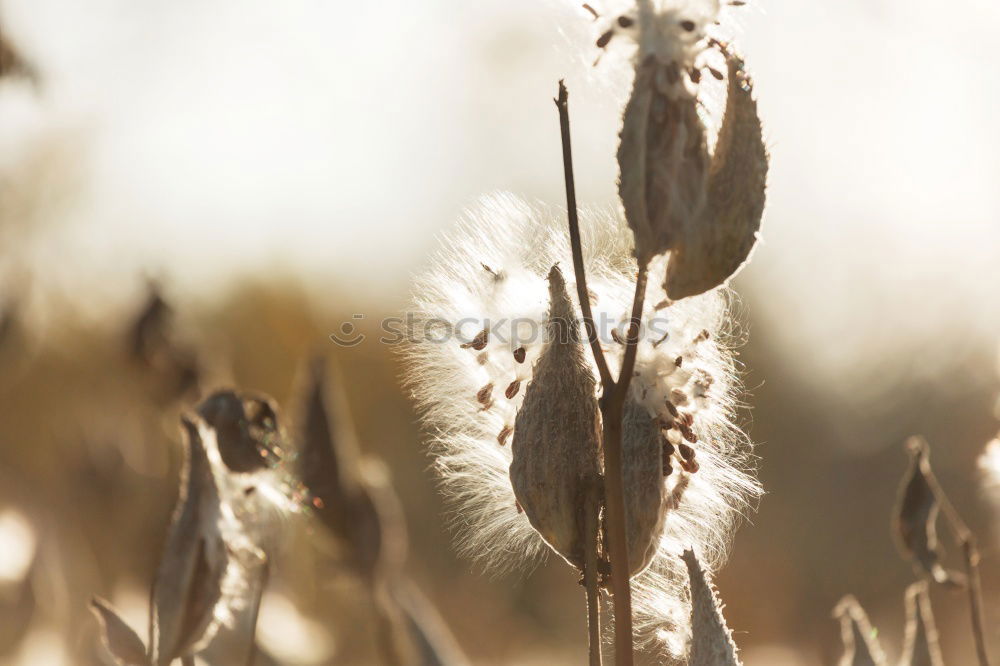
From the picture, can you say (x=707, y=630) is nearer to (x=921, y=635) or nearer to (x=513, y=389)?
(x=513, y=389)

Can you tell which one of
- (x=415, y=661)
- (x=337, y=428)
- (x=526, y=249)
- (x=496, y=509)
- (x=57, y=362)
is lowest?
(x=415, y=661)

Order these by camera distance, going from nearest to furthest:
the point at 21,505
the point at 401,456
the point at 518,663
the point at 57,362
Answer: the point at 21,505
the point at 518,663
the point at 57,362
the point at 401,456

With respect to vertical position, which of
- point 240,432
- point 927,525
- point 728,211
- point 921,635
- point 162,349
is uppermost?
point 162,349

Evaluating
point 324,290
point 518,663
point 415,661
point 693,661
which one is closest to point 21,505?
point 415,661

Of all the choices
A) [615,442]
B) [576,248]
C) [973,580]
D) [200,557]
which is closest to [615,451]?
[615,442]

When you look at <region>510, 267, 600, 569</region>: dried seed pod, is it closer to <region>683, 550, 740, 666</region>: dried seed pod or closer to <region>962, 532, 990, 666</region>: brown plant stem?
<region>683, 550, 740, 666</region>: dried seed pod

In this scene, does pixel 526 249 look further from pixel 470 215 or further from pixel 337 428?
pixel 337 428

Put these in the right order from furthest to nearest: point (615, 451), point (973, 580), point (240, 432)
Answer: point (973, 580) → point (240, 432) → point (615, 451)
